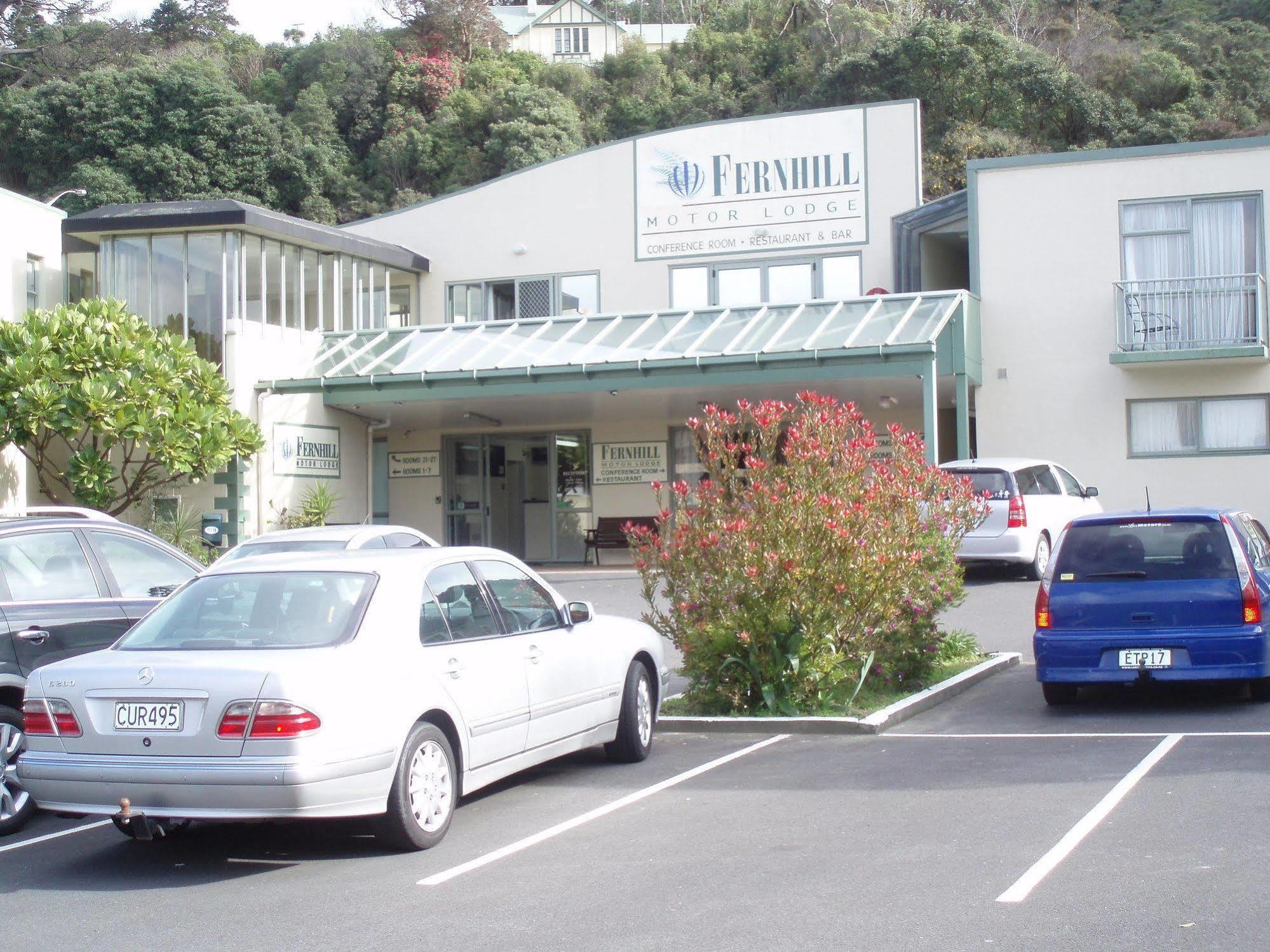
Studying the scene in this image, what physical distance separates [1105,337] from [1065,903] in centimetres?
1906

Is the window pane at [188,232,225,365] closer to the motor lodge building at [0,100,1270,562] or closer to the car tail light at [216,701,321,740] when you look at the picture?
the motor lodge building at [0,100,1270,562]

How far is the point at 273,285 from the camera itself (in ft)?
79.6

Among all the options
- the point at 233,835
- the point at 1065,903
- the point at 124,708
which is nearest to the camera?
the point at 1065,903

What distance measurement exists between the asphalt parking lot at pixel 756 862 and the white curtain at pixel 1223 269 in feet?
49.1

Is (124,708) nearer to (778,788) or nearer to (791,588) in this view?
(778,788)

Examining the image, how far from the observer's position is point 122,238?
23.5 meters

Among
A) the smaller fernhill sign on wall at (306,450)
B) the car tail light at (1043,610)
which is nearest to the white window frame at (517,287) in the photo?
the smaller fernhill sign on wall at (306,450)

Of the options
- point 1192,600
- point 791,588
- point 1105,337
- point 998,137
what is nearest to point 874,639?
point 791,588

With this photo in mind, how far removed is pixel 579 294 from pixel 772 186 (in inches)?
172

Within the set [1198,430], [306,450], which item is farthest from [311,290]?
[1198,430]

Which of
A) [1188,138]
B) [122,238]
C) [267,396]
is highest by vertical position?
[1188,138]

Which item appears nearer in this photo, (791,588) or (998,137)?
(791,588)

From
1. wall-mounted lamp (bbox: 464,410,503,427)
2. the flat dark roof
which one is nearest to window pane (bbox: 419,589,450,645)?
the flat dark roof

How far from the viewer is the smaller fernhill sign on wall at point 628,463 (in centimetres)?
2670
